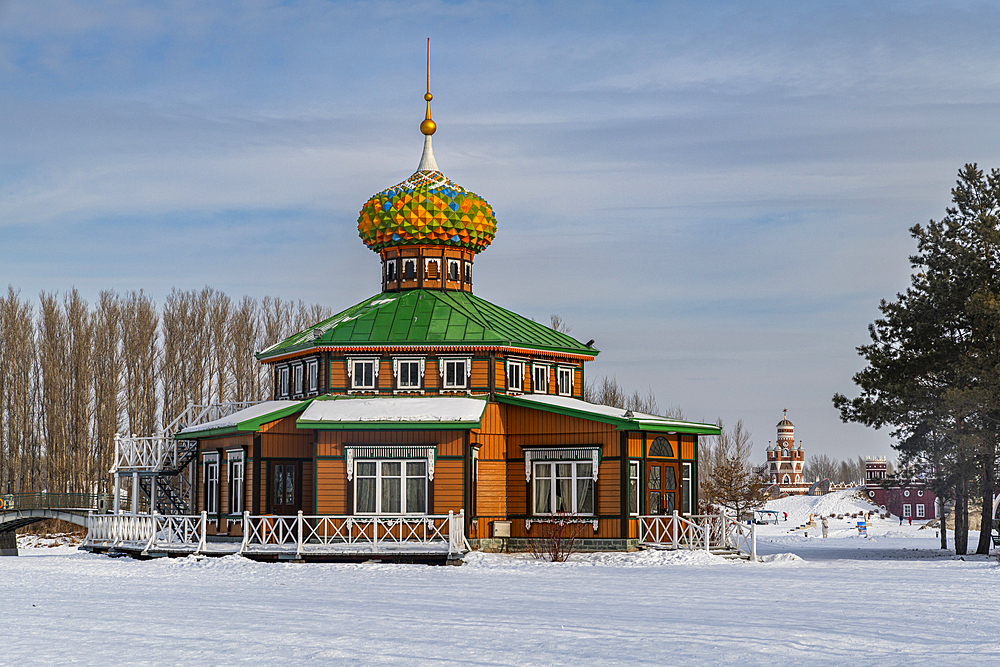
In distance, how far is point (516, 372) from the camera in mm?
32875

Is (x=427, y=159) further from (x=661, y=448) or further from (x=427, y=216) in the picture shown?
(x=661, y=448)

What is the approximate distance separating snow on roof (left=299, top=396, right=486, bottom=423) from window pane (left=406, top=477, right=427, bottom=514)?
170 centimetres

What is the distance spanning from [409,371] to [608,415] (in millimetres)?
6202

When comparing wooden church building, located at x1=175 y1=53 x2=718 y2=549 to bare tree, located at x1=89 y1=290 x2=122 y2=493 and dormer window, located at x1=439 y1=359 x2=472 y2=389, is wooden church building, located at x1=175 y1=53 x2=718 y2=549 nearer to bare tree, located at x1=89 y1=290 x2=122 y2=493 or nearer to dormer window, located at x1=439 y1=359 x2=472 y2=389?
dormer window, located at x1=439 y1=359 x2=472 y2=389

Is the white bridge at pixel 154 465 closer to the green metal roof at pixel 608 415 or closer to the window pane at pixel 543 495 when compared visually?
the green metal roof at pixel 608 415

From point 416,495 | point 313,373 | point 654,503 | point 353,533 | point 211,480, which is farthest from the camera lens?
point 313,373

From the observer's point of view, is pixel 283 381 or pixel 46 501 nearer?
pixel 283 381

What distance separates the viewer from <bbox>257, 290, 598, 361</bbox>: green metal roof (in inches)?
1267

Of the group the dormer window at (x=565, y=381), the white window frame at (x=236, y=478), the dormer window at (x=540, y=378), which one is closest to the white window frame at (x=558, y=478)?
the dormer window at (x=540, y=378)

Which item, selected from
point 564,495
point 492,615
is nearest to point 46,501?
point 564,495

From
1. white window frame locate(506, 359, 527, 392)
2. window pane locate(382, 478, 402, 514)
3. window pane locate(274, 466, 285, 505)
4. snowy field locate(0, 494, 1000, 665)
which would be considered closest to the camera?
snowy field locate(0, 494, 1000, 665)

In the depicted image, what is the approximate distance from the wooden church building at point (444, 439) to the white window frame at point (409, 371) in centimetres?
3

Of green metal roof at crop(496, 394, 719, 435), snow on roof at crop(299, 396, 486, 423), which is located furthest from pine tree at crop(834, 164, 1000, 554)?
snow on roof at crop(299, 396, 486, 423)

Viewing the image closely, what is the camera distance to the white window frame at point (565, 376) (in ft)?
113
